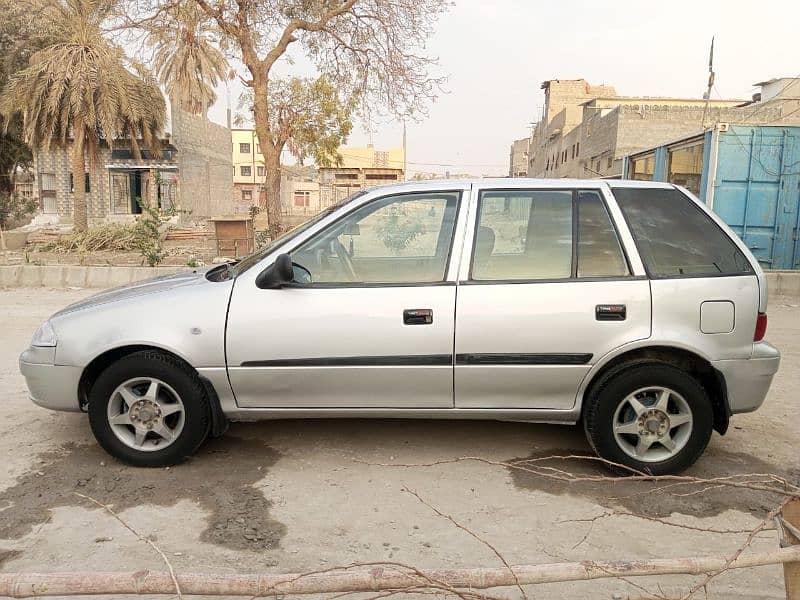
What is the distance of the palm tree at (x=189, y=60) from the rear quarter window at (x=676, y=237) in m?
15.9

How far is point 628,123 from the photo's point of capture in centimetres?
2884

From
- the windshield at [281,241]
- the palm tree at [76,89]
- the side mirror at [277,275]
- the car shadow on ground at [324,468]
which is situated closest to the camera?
the car shadow on ground at [324,468]

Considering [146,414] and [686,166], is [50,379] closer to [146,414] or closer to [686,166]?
[146,414]

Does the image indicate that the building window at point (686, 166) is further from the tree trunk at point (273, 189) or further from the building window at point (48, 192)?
the building window at point (48, 192)

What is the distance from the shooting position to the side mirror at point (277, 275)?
3566 millimetres

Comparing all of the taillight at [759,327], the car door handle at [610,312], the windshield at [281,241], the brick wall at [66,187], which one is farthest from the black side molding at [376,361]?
the brick wall at [66,187]

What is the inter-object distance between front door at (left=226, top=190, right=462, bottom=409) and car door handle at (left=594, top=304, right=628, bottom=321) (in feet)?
2.61

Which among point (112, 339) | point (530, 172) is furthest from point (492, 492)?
point (530, 172)

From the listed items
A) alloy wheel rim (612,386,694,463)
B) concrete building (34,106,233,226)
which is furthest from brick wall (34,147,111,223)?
alloy wheel rim (612,386,694,463)

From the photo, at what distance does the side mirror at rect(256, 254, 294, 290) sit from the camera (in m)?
3.57

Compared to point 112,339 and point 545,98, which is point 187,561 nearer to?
point 112,339

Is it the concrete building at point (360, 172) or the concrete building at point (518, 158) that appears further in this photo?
the concrete building at point (518, 158)

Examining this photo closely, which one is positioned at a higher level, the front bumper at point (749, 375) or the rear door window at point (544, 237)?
the rear door window at point (544, 237)

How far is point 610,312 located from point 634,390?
0.45 metres
